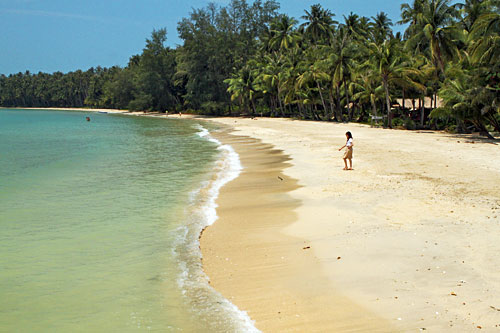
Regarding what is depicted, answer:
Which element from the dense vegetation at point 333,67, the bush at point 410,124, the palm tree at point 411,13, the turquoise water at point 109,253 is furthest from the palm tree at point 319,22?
the turquoise water at point 109,253

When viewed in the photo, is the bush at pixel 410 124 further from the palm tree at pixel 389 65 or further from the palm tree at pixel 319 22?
the palm tree at pixel 319 22

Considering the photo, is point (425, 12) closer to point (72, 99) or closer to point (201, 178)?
point (201, 178)

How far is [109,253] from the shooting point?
8.45 m

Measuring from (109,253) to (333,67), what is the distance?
136 feet

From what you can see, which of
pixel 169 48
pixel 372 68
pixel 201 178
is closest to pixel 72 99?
pixel 169 48

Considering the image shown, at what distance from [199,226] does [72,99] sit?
599 ft

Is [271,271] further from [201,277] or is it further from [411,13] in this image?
[411,13]

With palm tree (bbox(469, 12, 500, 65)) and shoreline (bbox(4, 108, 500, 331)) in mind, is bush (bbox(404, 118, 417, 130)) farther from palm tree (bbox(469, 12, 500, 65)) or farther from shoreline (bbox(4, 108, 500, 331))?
shoreline (bbox(4, 108, 500, 331))

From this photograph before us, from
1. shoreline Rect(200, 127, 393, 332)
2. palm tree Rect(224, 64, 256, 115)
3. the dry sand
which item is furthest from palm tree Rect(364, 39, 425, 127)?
palm tree Rect(224, 64, 256, 115)

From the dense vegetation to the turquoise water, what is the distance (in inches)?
675

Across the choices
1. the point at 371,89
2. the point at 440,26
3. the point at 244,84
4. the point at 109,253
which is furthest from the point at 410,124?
the point at 244,84

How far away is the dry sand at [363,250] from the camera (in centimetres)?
532

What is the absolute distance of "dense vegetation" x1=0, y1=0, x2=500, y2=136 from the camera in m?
25.8

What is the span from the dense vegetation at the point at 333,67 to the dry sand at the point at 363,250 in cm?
1278
